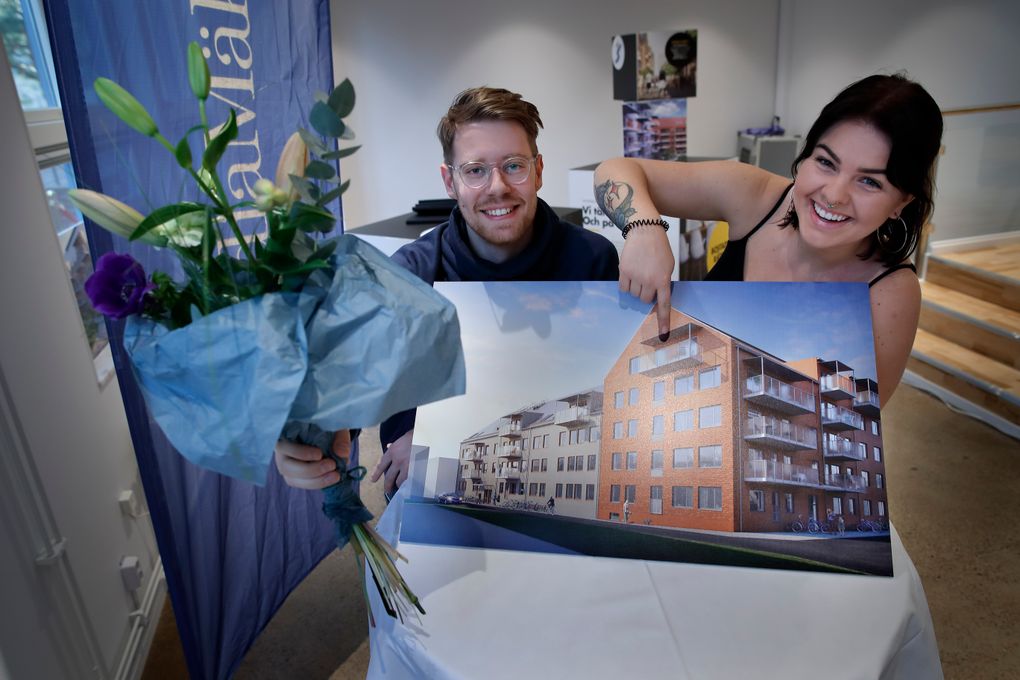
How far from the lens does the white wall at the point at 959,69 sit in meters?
3.47

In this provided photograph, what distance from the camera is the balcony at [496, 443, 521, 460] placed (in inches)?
46.2

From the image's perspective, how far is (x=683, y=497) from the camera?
3.61 feet

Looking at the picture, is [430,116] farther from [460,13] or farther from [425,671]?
[425,671]

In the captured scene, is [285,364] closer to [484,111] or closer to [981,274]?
[484,111]

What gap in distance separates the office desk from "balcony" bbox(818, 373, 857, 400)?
286mm

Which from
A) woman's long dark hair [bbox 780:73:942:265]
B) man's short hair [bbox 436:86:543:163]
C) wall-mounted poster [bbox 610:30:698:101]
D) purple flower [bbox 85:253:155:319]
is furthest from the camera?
wall-mounted poster [bbox 610:30:698:101]

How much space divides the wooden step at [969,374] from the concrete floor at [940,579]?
151 millimetres

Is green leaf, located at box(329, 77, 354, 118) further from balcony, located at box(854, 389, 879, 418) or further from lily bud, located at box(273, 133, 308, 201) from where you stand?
balcony, located at box(854, 389, 879, 418)

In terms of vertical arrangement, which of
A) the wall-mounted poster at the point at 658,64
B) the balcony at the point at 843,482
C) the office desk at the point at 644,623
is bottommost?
the office desk at the point at 644,623

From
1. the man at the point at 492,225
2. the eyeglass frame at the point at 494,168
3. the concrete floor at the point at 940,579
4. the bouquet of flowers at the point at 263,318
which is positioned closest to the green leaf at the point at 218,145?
the bouquet of flowers at the point at 263,318

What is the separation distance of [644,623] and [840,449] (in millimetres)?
433

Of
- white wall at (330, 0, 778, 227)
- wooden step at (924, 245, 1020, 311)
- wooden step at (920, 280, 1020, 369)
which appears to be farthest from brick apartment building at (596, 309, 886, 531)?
white wall at (330, 0, 778, 227)

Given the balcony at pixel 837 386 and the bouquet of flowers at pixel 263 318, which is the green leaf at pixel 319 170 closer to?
the bouquet of flowers at pixel 263 318

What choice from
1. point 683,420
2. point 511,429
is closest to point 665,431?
point 683,420
